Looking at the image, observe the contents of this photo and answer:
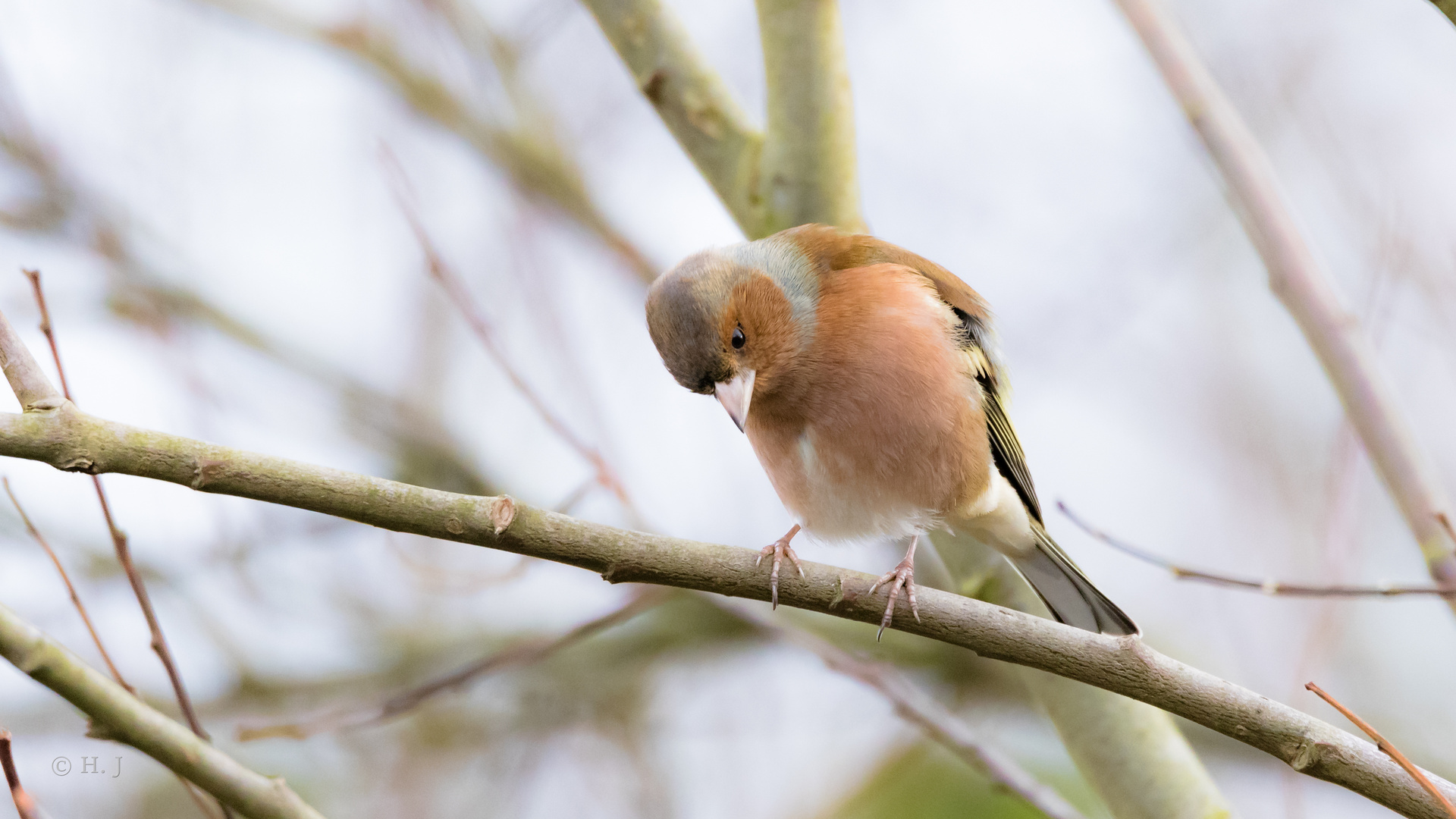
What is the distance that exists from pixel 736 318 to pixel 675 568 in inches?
53.1

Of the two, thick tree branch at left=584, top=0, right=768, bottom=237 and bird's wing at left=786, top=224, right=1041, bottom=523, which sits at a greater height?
thick tree branch at left=584, top=0, right=768, bottom=237

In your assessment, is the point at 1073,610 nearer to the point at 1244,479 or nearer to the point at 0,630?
the point at 0,630

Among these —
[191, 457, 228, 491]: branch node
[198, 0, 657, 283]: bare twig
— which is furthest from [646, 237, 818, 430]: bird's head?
[198, 0, 657, 283]: bare twig

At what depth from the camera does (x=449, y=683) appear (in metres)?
3.01

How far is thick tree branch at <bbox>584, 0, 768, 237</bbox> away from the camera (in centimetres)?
397

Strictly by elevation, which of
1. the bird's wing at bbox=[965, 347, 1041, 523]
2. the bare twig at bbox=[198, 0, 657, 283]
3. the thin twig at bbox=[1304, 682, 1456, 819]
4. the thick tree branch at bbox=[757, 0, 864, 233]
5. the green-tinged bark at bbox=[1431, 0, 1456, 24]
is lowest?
the thin twig at bbox=[1304, 682, 1456, 819]

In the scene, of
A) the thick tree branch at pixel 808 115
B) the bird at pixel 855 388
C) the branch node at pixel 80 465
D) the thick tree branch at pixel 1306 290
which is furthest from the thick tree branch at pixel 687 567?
the thick tree branch at pixel 808 115

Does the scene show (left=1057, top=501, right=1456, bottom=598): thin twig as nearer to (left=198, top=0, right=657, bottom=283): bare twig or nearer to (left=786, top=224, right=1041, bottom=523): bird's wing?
(left=786, top=224, right=1041, bottom=523): bird's wing

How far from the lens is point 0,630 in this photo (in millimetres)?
1963

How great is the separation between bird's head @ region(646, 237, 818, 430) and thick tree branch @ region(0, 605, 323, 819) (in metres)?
1.72

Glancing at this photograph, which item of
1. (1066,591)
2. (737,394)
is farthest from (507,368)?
(1066,591)

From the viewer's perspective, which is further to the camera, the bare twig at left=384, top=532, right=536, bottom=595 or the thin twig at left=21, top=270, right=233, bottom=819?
the bare twig at left=384, top=532, right=536, bottom=595

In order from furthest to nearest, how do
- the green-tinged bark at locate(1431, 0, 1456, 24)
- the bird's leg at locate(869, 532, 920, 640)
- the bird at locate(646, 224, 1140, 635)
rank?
the bird at locate(646, 224, 1140, 635)
the bird's leg at locate(869, 532, 920, 640)
the green-tinged bark at locate(1431, 0, 1456, 24)

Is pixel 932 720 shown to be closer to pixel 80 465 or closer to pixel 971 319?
pixel 971 319
